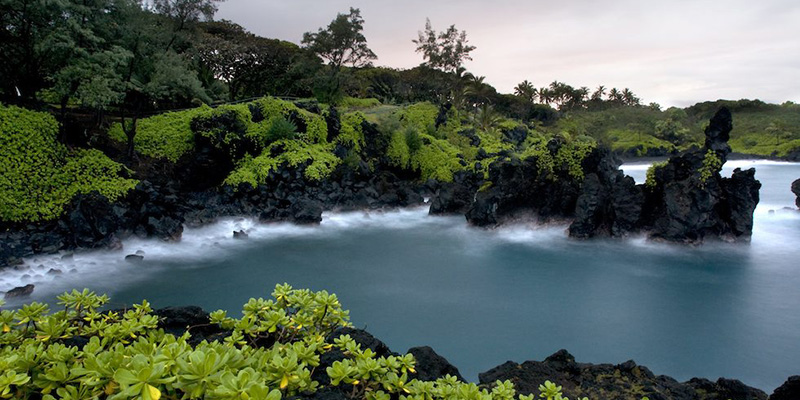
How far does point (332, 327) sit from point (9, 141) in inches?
808

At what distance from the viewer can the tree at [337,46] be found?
121 ft

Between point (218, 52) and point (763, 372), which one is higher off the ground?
point (218, 52)

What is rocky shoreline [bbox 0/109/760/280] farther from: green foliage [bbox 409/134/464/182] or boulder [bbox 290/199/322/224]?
green foliage [bbox 409/134/464/182]

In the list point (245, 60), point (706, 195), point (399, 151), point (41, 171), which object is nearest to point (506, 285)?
point (706, 195)

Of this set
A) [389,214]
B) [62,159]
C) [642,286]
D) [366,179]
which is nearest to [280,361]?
[642,286]

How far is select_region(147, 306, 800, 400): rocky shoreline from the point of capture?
566 cm

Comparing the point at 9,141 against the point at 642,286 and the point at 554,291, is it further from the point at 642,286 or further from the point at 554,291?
the point at 642,286

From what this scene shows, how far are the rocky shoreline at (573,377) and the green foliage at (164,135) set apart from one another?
20.3 m

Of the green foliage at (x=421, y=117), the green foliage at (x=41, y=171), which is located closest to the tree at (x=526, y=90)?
the green foliage at (x=421, y=117)

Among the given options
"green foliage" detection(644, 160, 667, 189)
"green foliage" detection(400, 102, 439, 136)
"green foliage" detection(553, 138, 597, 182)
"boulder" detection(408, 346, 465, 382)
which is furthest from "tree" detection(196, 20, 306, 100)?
"boulder" detection(408, 346, 465, 382)

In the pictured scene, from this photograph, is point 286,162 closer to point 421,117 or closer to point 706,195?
point 421,117

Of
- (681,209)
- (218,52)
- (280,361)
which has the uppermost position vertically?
(218,52)

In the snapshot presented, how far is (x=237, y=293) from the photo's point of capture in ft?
48.4

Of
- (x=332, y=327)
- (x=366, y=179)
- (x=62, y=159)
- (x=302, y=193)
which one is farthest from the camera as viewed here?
(x=366, y=179)
